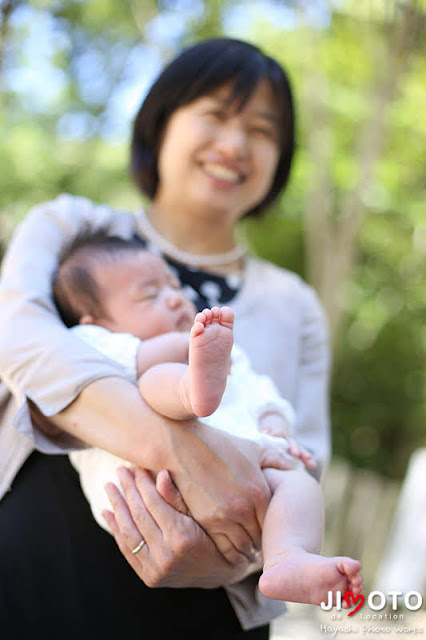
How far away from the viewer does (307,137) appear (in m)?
4.73

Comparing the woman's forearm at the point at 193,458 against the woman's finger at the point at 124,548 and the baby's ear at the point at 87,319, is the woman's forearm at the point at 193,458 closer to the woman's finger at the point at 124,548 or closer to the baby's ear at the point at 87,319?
the woman's finger at the point at 124,548

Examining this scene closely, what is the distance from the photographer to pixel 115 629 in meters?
1.54

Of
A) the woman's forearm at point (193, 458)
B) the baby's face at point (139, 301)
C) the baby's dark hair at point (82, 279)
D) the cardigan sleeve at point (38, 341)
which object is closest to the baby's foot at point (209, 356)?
the woman's forearm at point (193, 458)

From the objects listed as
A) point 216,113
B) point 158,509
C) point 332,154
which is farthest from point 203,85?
point 332,154

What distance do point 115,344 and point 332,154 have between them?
12.5 feet

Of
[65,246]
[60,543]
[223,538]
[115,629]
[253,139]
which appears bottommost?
[115,629]

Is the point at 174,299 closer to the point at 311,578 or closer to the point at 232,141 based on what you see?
the point at 232,141

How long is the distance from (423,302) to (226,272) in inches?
172

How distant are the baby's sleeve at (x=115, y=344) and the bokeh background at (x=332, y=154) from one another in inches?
80.6

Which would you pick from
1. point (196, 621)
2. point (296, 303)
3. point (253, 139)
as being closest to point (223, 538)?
point (196, 621)

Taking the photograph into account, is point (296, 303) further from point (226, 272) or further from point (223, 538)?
point (223, 538)

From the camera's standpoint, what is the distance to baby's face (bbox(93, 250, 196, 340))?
157 centimetres

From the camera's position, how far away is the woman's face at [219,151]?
1820 mm

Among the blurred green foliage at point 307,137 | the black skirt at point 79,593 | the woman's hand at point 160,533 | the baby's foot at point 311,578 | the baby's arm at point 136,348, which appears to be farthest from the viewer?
the blurred green foliage at point 307,137
